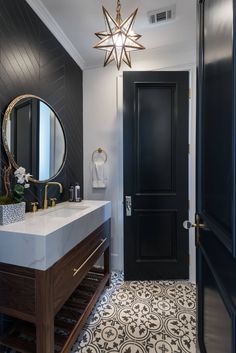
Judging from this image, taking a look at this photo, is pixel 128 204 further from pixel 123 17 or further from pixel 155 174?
pixel 123 17

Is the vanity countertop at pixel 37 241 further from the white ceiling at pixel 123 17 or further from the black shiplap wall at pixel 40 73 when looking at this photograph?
the white ceiling at pixel 123 17

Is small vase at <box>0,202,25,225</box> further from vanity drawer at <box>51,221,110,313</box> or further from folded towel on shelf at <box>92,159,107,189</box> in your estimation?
folded towel on shelf at <box>92,159,107,189</box>

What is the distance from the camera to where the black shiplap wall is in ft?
5.05

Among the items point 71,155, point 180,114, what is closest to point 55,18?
point 71,155

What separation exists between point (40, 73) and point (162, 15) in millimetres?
1225

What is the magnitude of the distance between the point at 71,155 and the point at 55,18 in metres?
1.33

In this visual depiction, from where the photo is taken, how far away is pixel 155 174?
237 cm

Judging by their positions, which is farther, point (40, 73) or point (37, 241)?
point (40, 73)

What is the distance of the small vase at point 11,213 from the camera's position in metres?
1.30

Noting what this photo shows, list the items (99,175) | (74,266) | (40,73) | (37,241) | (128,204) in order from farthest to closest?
(99,175) < (128,204) < (40,73) < (74,266) < (37,241)

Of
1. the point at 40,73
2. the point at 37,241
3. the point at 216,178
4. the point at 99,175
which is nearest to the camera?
the point at 216,178

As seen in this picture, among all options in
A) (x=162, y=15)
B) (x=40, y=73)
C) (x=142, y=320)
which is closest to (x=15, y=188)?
(x=40, y=73)

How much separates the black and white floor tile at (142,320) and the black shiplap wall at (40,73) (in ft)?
3.80

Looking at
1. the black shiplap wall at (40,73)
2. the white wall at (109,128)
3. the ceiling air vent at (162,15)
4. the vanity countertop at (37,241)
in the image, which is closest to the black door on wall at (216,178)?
the vanity countertop at (37,241)
